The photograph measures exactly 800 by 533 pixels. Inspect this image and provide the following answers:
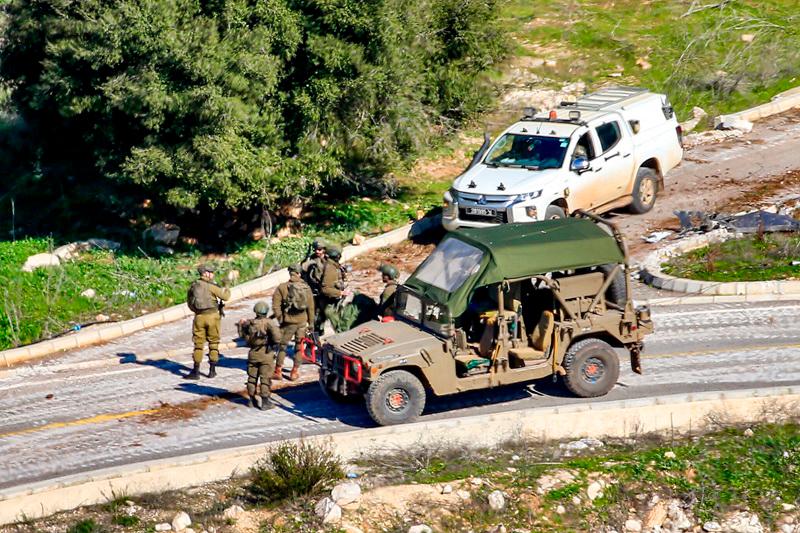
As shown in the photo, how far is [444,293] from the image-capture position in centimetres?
1343

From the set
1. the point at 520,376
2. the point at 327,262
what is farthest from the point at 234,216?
the point at 520,376

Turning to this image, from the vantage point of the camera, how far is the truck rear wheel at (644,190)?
68.2 ft

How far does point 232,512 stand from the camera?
11836mm

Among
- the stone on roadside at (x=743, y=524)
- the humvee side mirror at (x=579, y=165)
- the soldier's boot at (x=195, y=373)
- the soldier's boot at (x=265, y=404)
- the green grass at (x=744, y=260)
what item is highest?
the humvee side mirror at (x=579, y=165)

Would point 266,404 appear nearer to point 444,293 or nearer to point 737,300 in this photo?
point 444,293

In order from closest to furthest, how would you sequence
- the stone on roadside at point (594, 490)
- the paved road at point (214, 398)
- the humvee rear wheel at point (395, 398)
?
the stone on roadside at point (594, 490)
the humvee rear wheel at point (395, 398)
the paved road at point (214, 398)

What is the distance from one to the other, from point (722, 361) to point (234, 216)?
10.8 metres

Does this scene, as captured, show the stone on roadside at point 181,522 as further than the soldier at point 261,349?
No

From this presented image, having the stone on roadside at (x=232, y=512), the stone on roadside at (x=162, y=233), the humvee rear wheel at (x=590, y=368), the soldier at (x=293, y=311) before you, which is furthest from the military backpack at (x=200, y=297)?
the stone on roadside at (x=162, y=233)

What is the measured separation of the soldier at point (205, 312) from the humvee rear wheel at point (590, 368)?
4.75m

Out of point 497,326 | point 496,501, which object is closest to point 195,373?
point 497,326

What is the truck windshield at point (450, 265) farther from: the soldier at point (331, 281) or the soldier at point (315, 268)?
the soldier at point (315, 268)

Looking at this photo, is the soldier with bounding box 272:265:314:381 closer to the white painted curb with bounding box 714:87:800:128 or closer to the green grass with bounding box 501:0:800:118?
the green grass with bounding box 501:0:800:118

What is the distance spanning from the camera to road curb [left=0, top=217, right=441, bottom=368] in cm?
1684
